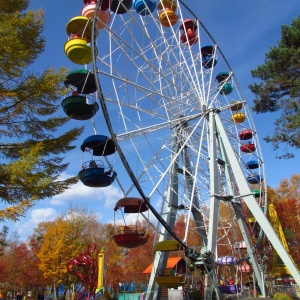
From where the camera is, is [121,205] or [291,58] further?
[291,58]

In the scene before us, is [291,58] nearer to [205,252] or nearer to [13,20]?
[205,252]

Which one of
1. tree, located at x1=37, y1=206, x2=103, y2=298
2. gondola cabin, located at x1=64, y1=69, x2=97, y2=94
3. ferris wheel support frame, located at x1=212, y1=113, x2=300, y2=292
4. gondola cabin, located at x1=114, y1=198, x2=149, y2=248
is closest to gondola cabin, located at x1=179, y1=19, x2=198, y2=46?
ferris wheel support frame, located at x1=212, y1=113, x2=300, y2=292

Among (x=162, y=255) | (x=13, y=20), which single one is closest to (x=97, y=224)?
(x=162, y=255)

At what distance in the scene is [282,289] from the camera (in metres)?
22.9

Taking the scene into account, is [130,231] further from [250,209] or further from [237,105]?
[237,105]

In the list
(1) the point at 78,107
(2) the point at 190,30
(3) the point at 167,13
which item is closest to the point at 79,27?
(1) the point at 78,107

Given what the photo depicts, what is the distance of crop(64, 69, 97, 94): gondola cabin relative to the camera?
12733 millimetres

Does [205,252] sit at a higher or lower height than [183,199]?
lower

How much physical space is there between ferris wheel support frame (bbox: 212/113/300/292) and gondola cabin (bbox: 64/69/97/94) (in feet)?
21.0

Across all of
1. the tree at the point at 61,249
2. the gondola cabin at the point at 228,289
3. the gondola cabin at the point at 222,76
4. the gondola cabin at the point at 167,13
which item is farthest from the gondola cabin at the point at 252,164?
the tree at the point at 61,249

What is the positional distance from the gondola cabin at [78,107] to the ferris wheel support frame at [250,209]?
21.3ft

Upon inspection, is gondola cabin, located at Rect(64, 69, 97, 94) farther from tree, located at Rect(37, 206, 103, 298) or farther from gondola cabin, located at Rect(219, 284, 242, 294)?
tree, located at Rect(37, 206, 103, 298)

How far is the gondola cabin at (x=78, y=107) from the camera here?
39.3ft

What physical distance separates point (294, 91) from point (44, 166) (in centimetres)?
1409
